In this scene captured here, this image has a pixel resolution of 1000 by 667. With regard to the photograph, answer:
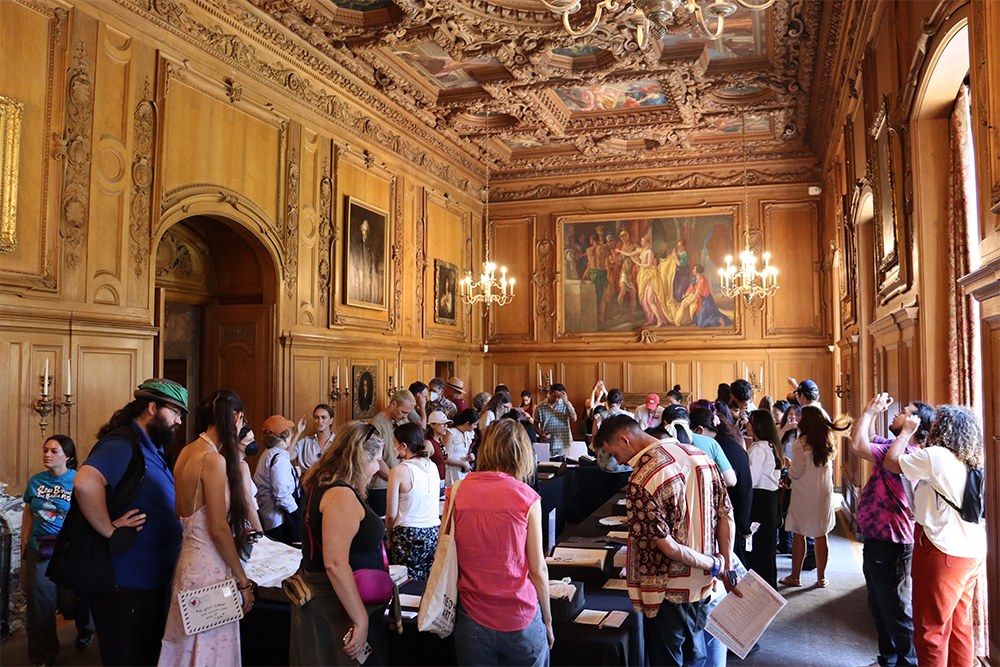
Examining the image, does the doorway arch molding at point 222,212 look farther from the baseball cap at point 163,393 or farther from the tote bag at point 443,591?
the tote bag at point 443,591

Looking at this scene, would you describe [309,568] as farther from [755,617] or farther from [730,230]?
[730,230]

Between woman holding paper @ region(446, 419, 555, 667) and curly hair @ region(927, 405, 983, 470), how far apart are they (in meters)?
2.26

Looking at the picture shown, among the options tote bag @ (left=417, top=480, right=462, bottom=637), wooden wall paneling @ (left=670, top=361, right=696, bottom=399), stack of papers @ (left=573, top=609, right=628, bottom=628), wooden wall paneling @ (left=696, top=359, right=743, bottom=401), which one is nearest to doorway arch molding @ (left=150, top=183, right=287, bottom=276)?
tote bag @ (left=417, top=480, right=462, bottom=637)

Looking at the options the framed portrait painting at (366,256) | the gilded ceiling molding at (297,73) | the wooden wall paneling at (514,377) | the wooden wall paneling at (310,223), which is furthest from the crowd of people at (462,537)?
the wooden wall paneling at (514,377)

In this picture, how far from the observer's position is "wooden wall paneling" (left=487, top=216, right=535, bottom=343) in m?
16.7

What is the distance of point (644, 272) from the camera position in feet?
52.4

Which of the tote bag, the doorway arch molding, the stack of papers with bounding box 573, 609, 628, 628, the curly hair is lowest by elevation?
the stack of papers with bounding box 573, 609, 628, 628

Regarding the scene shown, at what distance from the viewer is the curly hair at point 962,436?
3.75m

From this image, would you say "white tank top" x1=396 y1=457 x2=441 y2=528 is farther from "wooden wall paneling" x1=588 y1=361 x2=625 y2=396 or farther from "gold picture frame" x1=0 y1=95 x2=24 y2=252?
"wooden wall paneling" x1=588 y1=361 x2=625 y2=396

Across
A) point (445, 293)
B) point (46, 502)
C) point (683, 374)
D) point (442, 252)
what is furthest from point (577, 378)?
point (46, 502)

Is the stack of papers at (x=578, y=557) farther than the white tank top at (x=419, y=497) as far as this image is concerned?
No

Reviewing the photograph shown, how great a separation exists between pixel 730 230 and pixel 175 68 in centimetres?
1146

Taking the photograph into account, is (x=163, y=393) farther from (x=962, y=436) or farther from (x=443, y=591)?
(x=962, y=436)

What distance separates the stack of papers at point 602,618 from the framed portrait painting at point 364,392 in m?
7.91
